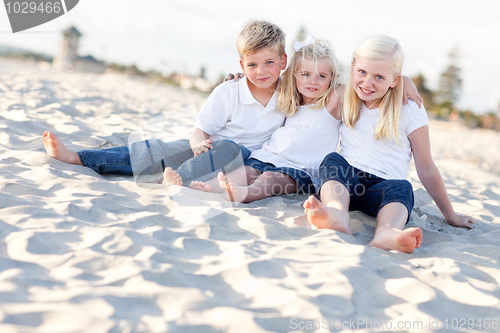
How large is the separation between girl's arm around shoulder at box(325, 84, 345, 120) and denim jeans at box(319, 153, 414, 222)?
1.27ft

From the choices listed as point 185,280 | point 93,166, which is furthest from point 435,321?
point 93,166

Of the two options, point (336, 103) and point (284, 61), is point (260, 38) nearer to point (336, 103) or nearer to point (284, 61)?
point (284, 61)

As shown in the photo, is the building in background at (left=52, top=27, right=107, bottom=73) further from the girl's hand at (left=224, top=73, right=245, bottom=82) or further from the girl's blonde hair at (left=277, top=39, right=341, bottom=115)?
the girl's blonde hair at (left=277, top=39, right=341, bottom=115)

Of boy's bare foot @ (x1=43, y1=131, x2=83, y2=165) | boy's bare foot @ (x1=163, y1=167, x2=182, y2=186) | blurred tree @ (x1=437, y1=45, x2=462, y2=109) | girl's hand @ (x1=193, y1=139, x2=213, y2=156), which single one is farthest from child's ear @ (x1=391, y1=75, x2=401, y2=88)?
blurred tree @ (x1=437, y1=45, x2=462, y2=109)

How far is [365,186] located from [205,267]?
4.01 feet

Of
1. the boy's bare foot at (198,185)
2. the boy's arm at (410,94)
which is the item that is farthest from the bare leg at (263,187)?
the boy's arm at (410,94)

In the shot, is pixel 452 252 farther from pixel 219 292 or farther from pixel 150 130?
pixel 150 130

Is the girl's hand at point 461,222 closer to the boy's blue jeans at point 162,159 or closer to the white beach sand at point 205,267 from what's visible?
the white beach sand at point 205,267

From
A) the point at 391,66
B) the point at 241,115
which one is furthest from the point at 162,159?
the point at 391,66

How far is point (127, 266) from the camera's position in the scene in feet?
4.49

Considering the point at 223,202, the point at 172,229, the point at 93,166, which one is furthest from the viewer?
the point at 93,166

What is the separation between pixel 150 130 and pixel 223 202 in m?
1.25

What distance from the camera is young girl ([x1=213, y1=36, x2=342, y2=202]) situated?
2.52 m

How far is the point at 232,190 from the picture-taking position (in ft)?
7.14
